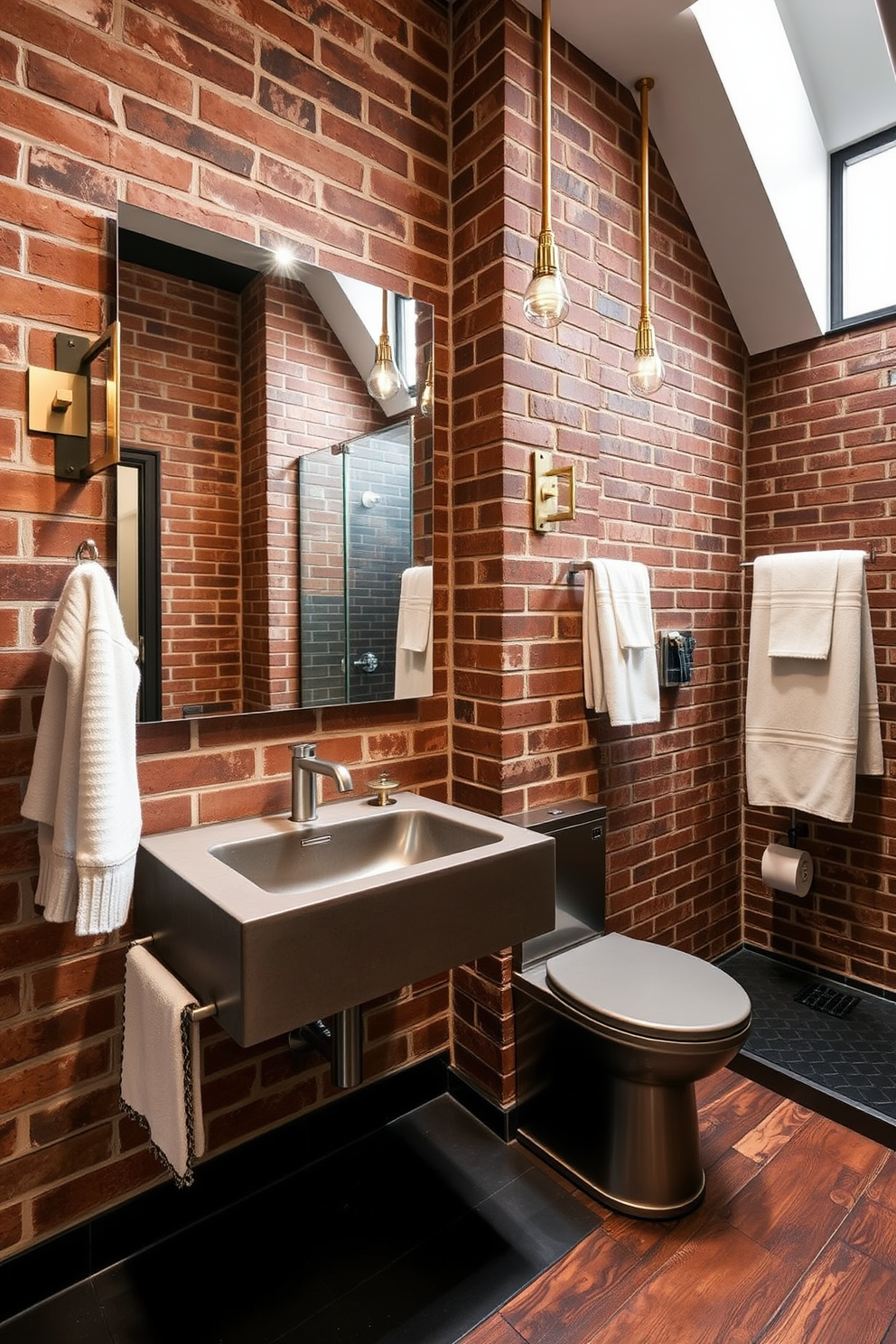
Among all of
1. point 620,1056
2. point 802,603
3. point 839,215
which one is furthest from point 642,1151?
point 839,215

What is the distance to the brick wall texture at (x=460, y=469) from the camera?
1306mm

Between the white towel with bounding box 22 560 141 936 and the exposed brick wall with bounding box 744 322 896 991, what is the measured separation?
2294mm

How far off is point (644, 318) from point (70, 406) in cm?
150

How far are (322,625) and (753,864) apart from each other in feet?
6.61

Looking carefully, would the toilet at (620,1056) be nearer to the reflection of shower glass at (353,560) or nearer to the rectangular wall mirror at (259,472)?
the reflection of shower glass at (353,560)

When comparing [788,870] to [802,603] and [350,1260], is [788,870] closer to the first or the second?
[802,603]

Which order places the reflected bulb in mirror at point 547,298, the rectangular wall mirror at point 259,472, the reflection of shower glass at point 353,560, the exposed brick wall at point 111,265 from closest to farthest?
the exposed brick wall at point 111,265, the rectangular wall mirror at point 259,472, the reflected bulb in mirror at point 547,298, the reflection of shower glass at point 353,560

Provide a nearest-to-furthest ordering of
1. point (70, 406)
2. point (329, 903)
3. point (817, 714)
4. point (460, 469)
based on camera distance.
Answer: point (329, 903), point (70, 406), point (460, 469), point (817, 714)

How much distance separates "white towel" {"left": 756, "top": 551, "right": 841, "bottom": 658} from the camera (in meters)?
2.25

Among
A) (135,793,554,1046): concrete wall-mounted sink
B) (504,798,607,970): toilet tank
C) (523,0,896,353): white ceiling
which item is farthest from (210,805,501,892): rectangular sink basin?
(523,0,896,353): white ceiling

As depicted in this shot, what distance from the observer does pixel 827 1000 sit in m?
2.36

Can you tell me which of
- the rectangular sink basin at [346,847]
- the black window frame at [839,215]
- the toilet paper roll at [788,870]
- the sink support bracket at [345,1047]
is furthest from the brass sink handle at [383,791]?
the black window frame at [839,215]

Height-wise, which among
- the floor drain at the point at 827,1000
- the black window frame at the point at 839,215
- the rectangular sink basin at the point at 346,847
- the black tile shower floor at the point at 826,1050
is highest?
the black window frame at the point at 839,215

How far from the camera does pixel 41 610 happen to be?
4.28 ft
